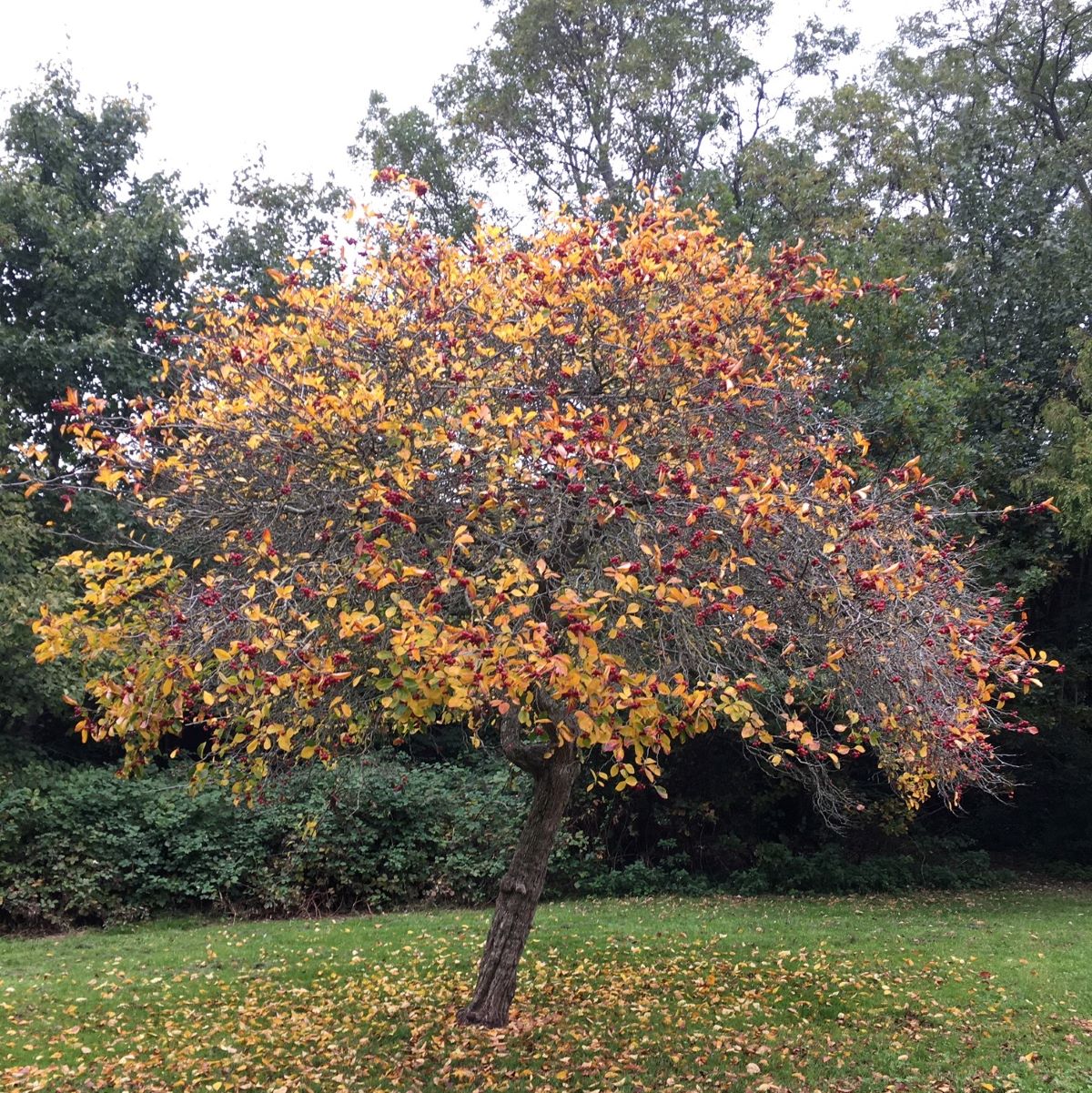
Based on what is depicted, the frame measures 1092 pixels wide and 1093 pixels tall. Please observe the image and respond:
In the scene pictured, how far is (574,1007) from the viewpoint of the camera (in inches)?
237

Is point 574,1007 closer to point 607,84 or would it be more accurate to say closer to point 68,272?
point 68,272

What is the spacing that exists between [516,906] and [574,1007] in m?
1.11

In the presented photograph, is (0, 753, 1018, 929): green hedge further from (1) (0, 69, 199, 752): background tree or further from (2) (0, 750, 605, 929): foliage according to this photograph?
(1) (0, 69, 199, 752): background tree

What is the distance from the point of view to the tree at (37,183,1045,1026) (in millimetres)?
3855

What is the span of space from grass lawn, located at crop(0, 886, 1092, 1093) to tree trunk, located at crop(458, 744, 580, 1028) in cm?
16

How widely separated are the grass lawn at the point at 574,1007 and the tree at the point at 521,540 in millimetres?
780

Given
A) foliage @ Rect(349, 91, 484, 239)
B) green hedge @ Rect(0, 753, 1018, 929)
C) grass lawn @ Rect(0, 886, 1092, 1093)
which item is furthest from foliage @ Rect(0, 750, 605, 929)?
foliage @ Rect(349, 91, 484, 239)

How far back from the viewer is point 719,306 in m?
5.44

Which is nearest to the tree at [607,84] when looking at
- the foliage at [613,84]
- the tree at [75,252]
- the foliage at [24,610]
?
the foliage at [613,84]

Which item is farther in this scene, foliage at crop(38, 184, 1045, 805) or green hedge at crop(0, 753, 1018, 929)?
green hedge at crop(0, 753, 1018, 929)

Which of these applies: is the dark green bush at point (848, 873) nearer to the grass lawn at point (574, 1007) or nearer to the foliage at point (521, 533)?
the grass lawn at point (574, 1007)

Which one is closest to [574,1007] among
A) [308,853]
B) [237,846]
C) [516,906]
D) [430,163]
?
[516,906]

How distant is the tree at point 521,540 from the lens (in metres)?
3.86

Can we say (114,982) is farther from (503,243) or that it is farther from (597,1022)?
(503,243)
